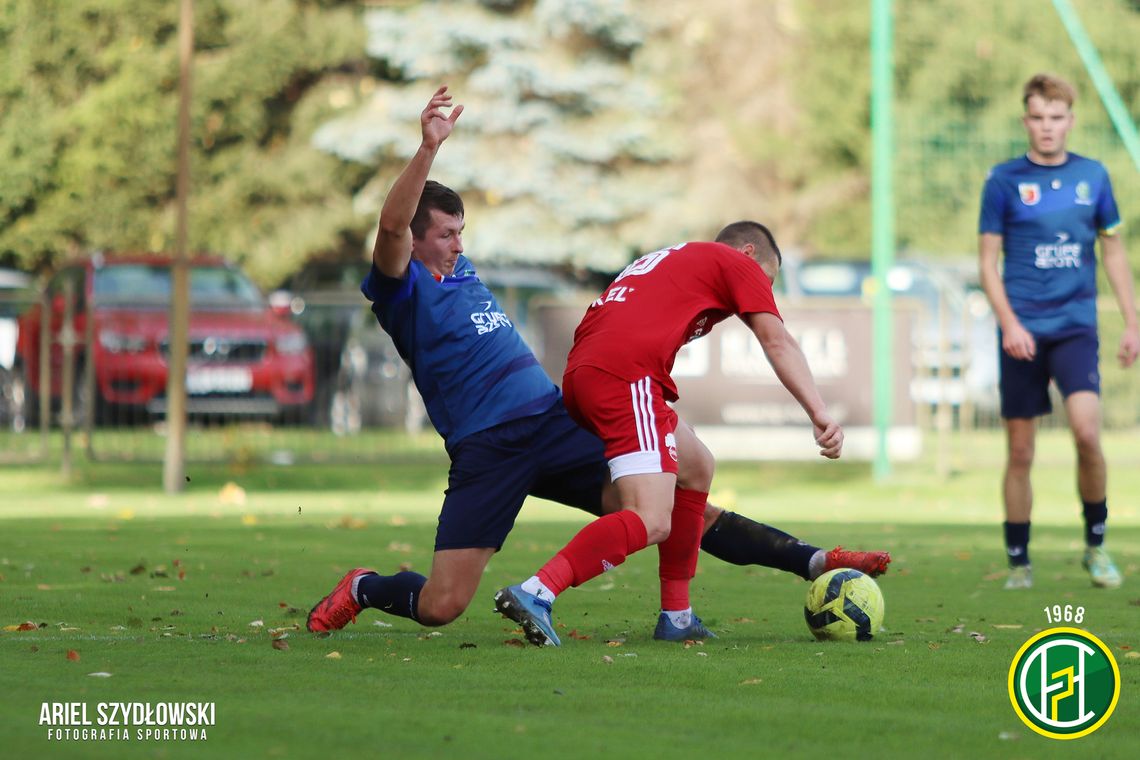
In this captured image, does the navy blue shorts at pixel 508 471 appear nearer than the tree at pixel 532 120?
Yes

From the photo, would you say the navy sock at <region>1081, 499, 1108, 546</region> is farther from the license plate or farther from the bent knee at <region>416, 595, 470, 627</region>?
the license plate

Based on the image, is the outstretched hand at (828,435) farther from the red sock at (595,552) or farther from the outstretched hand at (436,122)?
the outstretched hand at (436,122)

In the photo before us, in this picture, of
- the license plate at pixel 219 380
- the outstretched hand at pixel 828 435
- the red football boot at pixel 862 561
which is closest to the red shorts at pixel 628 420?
the outstretched hand at pixel 828 435

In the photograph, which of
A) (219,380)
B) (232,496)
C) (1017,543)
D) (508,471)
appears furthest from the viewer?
(219,380)

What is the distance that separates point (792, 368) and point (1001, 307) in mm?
2988

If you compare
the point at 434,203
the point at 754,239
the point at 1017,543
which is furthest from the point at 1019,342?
the point at 434,203

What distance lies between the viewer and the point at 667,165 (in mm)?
39625

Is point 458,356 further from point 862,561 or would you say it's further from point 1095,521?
point 1095,521

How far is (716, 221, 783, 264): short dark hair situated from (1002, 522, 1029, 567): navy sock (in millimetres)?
2951

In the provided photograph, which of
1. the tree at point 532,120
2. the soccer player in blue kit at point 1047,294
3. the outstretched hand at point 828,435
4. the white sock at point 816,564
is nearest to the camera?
the outstretched hand at point 828,435

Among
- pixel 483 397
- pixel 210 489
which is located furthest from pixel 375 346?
pixel 483 397

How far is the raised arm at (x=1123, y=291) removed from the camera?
9.58 meters

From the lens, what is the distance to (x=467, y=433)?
7.06 m

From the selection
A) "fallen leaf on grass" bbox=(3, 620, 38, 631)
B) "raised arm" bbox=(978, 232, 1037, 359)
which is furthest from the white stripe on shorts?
"raised arm" bbox=(978, 232, 1037, 359)
